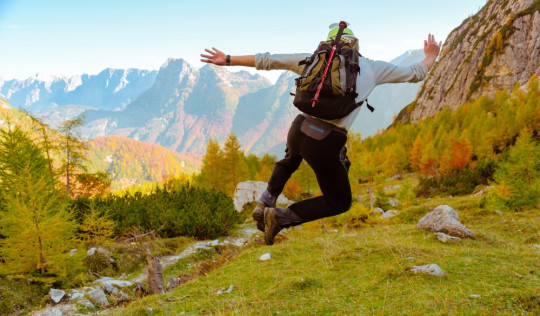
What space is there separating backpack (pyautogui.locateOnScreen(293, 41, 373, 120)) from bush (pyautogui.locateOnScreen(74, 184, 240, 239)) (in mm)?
13625

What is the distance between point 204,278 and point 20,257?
527cm

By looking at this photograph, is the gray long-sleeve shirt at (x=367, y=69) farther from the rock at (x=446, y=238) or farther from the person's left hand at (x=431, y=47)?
the rock at (x=446, y=238)

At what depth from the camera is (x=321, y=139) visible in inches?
127

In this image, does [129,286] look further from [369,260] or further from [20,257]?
[369,260]

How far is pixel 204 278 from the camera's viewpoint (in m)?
7.54

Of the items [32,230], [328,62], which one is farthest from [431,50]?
[32,230]

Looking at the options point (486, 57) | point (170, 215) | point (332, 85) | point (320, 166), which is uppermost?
point (486, 57)

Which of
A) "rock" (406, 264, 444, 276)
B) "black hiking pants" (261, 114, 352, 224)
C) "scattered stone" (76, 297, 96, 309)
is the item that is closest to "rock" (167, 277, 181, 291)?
"scattered stone" (76, 297, 96, 309)

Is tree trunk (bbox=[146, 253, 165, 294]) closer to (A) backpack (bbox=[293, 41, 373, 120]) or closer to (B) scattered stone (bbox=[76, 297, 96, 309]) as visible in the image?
(B) scattered stone (bbox=[76, 297, 96, 309])

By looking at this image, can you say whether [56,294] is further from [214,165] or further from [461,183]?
[214,165]

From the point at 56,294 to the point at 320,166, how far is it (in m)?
8.38

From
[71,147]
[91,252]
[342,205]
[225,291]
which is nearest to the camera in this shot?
[342,205]

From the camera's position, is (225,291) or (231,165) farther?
(231,165)

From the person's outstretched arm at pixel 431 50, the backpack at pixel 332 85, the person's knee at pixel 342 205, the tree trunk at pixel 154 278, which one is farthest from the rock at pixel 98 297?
the person's outstretched arm at pixel 431 50
